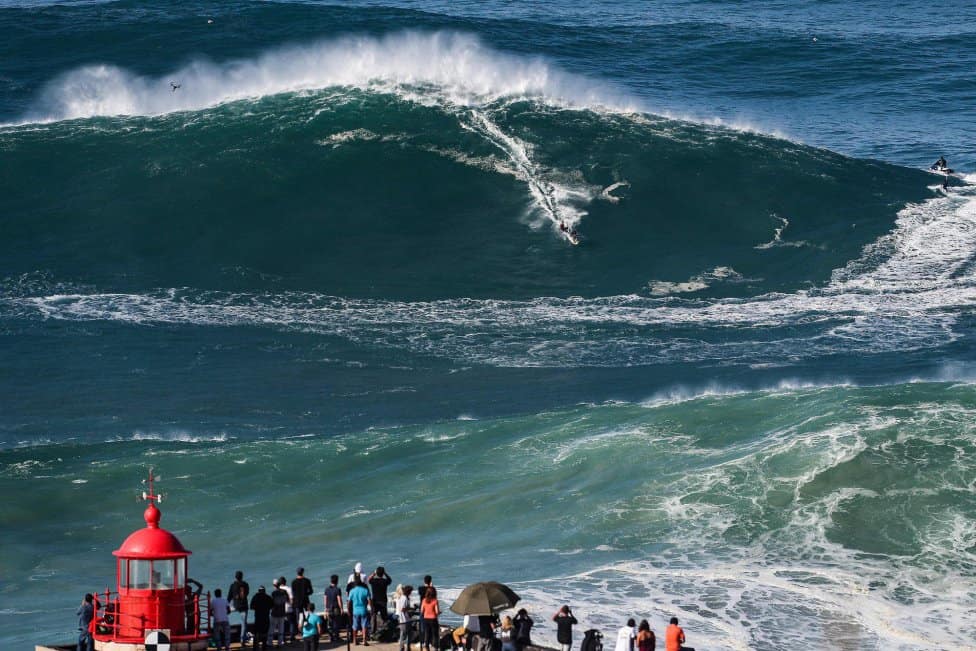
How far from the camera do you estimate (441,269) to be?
42.8 m

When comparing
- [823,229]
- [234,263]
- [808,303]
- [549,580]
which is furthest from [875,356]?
[234,263]

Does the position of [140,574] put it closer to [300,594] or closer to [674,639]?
[300,594]

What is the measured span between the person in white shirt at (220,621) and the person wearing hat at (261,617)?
36 cm

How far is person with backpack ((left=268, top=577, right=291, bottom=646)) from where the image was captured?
818 inches

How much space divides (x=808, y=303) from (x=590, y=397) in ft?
29.1

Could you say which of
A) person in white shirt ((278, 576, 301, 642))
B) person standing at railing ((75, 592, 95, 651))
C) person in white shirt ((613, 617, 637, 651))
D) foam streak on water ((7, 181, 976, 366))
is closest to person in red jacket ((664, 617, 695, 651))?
person in white shirt ((613, 617, 637, 651))

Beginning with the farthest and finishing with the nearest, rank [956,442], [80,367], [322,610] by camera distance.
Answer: [80,367]
[956,442]
[322,610]

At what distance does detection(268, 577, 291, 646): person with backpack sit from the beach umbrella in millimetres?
2211

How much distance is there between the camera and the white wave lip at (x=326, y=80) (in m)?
52.3

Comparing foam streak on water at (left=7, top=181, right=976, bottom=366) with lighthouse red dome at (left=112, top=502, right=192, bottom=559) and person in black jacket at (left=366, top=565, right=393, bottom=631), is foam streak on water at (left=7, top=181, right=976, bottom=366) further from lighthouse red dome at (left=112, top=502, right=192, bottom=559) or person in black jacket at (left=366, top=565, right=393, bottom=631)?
lighthouse red dome at (left=112, top=502, right=192, bottom=559)


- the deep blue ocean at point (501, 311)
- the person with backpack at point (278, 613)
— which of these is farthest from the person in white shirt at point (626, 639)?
→ the person with backpack at point (278, 613)

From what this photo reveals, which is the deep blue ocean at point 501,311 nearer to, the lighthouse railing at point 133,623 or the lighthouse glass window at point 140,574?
the lighthouse railing at point 133,623

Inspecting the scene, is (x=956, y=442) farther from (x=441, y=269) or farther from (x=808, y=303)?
(x=441, y=269)

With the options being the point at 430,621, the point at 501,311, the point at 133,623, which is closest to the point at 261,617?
the point at 430,621
